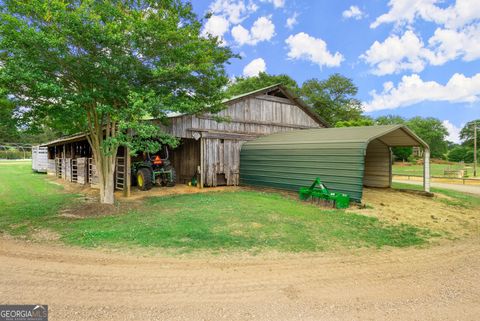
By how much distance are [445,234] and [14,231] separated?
32.0 ft

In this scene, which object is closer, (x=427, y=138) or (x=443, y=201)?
(x=443, y=201)

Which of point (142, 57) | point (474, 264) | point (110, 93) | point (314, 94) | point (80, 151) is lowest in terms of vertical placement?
point (474, 264)

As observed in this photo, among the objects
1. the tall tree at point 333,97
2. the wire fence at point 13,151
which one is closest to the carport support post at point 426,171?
the tall tree at point 333,97

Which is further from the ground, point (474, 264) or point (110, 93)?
point (110, 93)

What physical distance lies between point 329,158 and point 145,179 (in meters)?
7.86

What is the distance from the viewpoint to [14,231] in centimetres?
633

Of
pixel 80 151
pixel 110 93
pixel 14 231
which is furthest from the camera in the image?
pixel 80 151

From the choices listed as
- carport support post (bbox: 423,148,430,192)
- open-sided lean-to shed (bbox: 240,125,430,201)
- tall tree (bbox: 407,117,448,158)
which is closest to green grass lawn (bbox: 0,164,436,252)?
open-sided lean-to shed (bbox: 240,125,430,201)

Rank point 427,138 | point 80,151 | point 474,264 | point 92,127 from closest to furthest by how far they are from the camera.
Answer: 1. point 474,264
2. point 92,127
3. point 80,151
4. point 427,138

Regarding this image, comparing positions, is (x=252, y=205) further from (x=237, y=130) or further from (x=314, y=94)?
(x=314, y=94)

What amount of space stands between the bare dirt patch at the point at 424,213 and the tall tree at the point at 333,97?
28.7m

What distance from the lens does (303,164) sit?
11.5 meters

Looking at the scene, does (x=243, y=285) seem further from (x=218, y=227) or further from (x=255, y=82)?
(x=255, y=82)

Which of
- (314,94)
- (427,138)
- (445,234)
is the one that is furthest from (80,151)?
(427,138)
